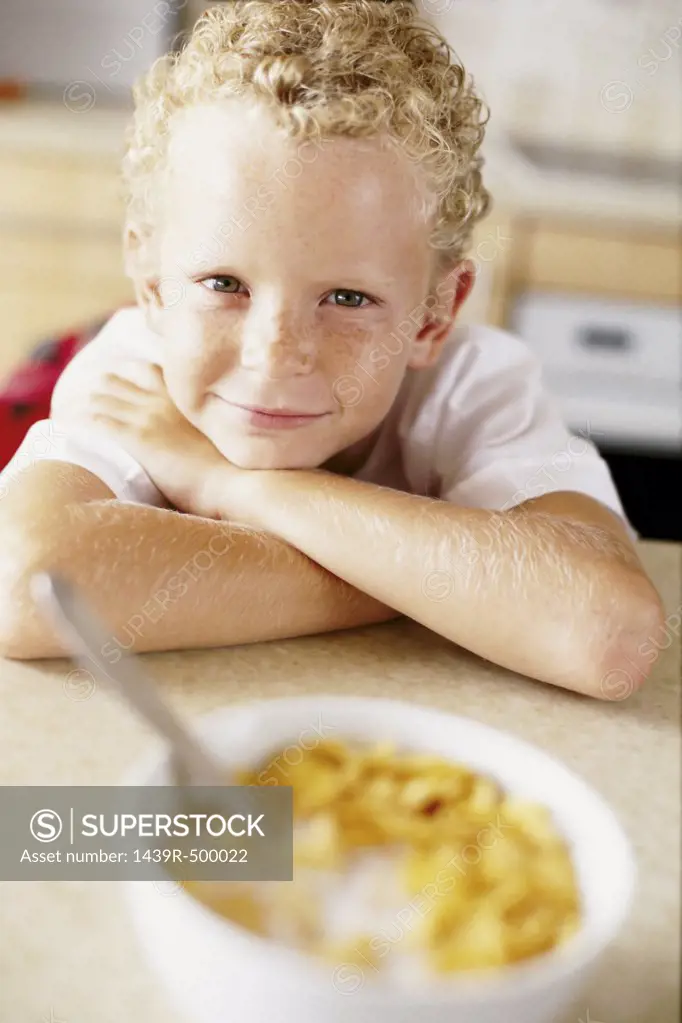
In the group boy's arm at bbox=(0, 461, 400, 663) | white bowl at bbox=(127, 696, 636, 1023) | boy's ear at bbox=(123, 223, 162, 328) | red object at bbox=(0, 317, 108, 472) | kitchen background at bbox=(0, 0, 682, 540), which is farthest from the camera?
kitchen background at bbox=(0, 0, 682, 540)

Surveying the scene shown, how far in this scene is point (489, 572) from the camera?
0.47 meters

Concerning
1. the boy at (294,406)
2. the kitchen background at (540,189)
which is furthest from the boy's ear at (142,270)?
the kitchen background at (540,189)

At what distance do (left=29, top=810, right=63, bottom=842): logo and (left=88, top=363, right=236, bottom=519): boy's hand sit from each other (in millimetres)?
205

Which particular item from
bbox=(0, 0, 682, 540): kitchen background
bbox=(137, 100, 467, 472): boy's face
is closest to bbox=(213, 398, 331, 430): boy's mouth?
bbox=(137, 100, 467, 472): boy's face

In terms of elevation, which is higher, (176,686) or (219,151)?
(219,151)

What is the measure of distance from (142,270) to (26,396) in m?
0.25

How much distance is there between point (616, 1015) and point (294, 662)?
0.21 metres

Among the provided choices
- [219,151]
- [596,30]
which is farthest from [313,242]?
[596,30]

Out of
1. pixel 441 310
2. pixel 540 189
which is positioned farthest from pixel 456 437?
pixel 540 189

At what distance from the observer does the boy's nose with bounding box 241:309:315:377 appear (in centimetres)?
47

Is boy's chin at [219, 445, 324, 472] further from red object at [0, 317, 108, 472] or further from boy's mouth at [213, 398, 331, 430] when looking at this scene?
red object at [0, 317, 108, 472]

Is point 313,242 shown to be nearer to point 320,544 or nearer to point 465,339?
point 320,544

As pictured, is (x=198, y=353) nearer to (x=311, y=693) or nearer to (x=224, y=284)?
(x=224, y=284)

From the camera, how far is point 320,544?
483 millimetres
